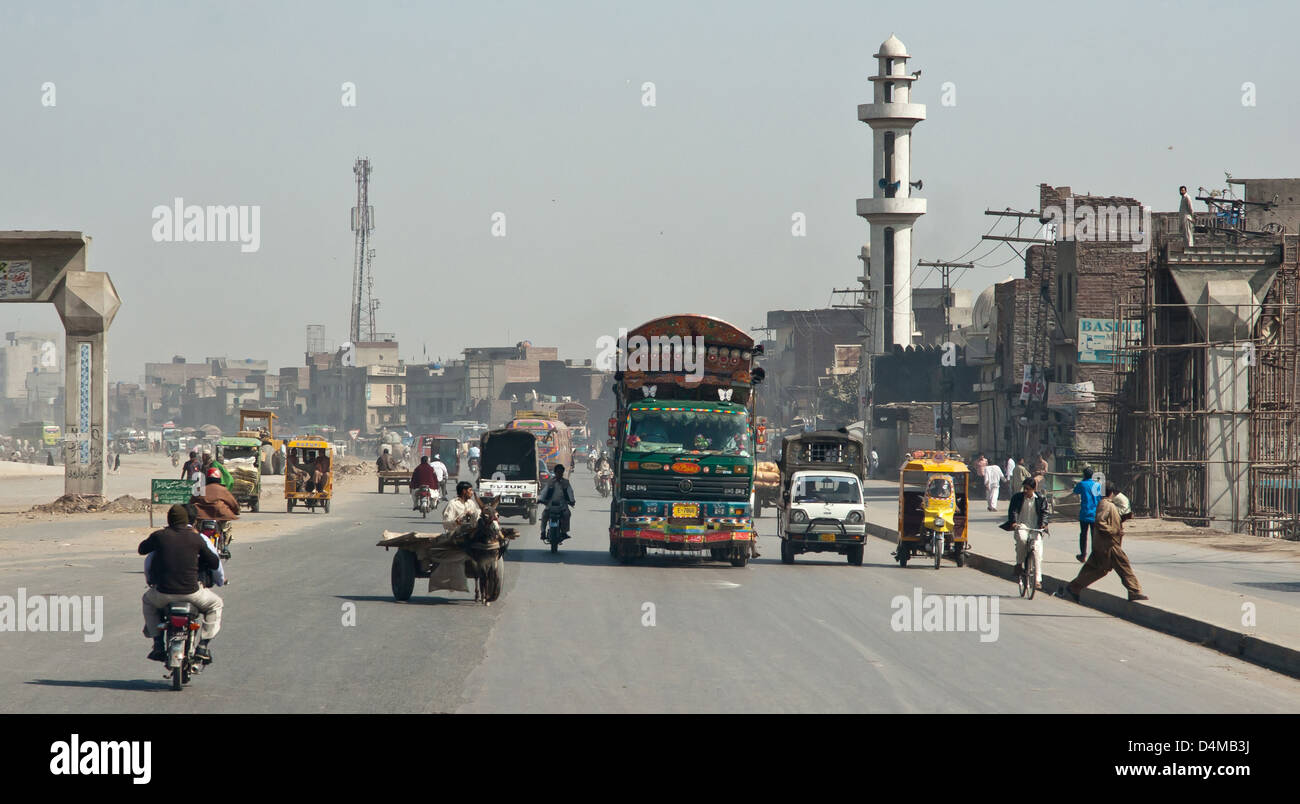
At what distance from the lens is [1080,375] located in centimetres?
5412

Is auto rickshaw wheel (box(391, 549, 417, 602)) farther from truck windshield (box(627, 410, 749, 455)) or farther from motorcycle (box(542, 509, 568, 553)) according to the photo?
motorcycle (box(542, 509, 568, 553))

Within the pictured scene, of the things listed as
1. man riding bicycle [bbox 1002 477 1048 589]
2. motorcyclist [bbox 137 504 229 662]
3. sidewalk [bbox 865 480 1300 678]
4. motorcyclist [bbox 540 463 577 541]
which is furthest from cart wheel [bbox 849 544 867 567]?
motorcyclist [bbox 137 504 229 662]

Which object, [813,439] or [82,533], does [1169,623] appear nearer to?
[813,439]

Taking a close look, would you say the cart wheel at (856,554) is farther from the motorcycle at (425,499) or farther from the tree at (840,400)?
the tree at (840,400)

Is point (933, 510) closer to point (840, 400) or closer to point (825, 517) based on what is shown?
point (825, 517)

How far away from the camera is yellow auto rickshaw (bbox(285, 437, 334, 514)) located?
4222 cm

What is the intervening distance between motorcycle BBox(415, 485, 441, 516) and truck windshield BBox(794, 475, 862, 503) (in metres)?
13.6

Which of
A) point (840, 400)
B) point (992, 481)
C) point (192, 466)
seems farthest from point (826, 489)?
point (840, 400)

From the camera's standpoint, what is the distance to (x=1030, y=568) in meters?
20.5

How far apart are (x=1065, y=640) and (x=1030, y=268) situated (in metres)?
45.3

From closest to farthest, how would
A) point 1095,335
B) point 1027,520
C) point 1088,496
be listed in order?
point 1027,520 → point 1088,496 → point 1095,335

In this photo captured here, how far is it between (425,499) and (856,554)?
1523 cm
